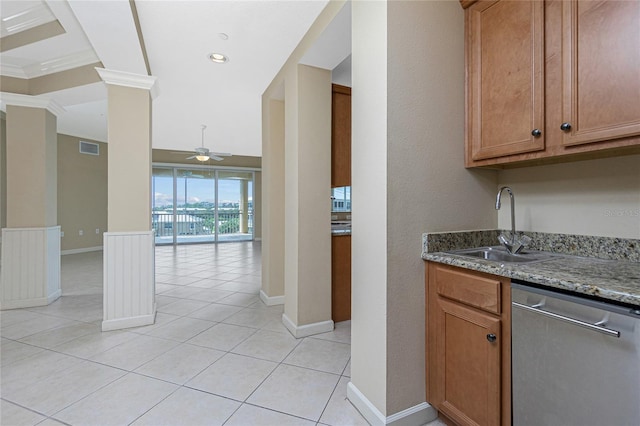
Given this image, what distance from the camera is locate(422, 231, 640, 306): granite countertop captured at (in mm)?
929

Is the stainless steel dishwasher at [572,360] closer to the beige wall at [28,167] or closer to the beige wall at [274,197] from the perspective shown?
the beige wall at [274,197]

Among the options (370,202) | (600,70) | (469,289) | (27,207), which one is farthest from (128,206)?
(600,70)

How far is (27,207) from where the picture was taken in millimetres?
3371

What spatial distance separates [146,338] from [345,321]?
1854 mm

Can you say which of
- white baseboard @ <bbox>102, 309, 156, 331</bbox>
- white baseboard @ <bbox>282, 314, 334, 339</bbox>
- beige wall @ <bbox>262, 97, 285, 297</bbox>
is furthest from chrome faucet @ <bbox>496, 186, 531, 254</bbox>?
white baseboard @ <bbox>102, 309, 156, 331</bbox>

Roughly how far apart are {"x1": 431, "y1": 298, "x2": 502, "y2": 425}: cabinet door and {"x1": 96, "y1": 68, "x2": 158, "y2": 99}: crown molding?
10.4 feet

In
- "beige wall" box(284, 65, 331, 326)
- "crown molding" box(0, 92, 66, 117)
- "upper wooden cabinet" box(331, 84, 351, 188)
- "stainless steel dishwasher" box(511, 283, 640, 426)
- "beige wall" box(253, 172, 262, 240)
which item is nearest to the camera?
"stainless steel dishwasher" box(511, 283, 640, 426)

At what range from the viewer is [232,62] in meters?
2.83

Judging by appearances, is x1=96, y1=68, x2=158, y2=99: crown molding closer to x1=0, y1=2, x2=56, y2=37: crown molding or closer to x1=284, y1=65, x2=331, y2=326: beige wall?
x1=0, y1=2, x2=56, y2=37: crown molding

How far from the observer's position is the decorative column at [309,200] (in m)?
2.55

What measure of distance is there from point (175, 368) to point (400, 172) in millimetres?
2061

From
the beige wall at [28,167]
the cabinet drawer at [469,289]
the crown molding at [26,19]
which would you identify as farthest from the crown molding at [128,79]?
the cabinet drawer at [469,289]

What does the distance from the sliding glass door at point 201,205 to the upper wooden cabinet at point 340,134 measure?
7.52 meters

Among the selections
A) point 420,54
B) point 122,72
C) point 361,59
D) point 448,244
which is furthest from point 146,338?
point 420,54
